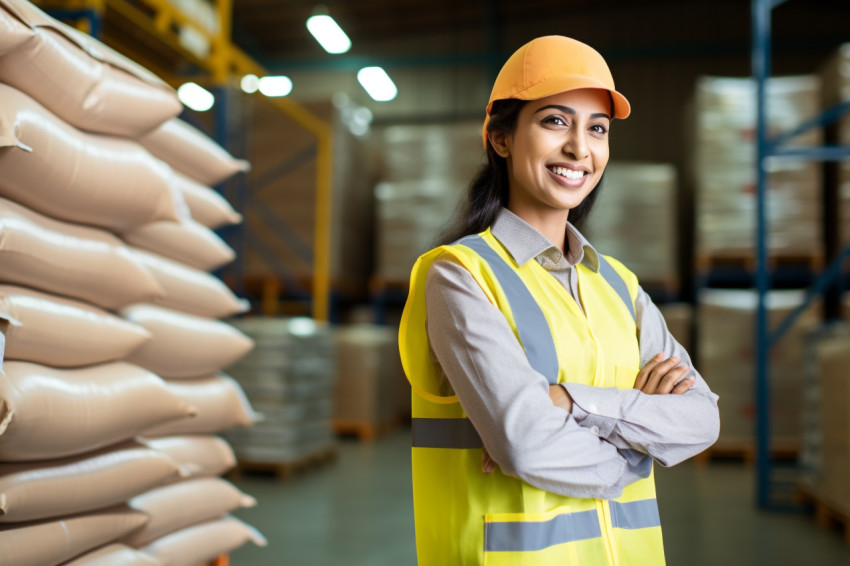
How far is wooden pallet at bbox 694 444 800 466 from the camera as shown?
7.64 m

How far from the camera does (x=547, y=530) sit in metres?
1.39

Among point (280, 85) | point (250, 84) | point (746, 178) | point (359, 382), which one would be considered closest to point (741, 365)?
point (746, 178)

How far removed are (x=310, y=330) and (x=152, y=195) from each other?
4424mm

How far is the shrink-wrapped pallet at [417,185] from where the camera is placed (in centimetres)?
982

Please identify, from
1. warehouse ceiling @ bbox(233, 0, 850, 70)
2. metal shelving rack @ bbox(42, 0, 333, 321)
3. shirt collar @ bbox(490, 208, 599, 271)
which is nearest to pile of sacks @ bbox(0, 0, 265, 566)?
shirt collar @ bbox(490, 208, 599, 271)

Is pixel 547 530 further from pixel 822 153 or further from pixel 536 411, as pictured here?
pixel 822 153

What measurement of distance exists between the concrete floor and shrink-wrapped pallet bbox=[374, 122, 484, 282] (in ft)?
11.3

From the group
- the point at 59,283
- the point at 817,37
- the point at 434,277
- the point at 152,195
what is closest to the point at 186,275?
the point at 152,195

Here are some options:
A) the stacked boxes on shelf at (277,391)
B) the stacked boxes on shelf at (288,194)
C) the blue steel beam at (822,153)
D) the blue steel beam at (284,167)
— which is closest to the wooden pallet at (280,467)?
the stacked boxes on shelf at (277,391)

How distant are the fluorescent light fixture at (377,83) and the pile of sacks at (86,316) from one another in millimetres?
9634

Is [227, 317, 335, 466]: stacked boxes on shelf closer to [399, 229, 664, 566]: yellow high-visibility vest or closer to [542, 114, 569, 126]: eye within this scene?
[399, 229, 664, 566]: yellow high-visibility vest

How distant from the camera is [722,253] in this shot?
27.8ft

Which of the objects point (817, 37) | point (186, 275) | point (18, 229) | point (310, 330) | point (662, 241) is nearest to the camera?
point (18, 229)

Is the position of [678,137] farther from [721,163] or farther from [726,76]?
[721,163]
